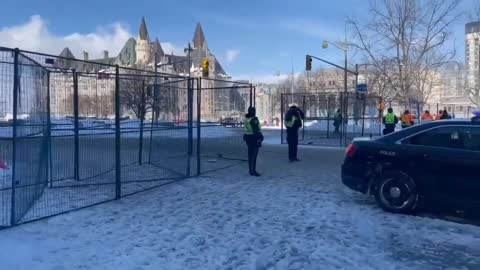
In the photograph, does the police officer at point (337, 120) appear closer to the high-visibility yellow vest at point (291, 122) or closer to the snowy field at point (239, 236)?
the high-visibility yellow vest at point (291, 122)

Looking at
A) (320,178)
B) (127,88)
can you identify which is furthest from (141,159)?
(320,178)

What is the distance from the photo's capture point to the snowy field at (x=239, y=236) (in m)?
5.27

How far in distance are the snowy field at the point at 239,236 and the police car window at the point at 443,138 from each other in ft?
4.00

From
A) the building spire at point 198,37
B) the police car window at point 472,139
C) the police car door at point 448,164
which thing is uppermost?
the building spire at point 198,37

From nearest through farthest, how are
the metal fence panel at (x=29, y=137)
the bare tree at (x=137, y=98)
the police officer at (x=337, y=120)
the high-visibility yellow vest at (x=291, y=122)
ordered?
the metal fence panel at (x=29, y=137) → the bare tree at (x=137, y=98) → the high-visibility yellow vest at (x=291, y=122) → the police officer at (x=337, y=120)

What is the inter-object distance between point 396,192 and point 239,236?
9.79 ft

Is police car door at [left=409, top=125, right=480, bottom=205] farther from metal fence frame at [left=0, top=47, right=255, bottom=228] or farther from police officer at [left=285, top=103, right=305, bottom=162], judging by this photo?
police officer at [left=285, top=103, right=305, bottom=162]

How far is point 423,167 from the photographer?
732cm

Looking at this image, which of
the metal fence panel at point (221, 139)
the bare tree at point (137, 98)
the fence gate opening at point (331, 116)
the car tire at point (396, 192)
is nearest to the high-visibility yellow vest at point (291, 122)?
the metal fence panel at point (221, 139)

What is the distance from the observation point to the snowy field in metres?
5.27

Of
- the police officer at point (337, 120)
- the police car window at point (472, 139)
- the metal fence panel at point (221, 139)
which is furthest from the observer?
the police officer at point (337, 120)

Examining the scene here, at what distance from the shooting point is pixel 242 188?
392 inches

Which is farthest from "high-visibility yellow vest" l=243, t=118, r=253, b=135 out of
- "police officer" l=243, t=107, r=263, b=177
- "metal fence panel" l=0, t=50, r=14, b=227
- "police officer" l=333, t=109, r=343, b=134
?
"police officer" l=333, t=109, r=343, b=134

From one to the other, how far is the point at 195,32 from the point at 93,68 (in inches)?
4240
